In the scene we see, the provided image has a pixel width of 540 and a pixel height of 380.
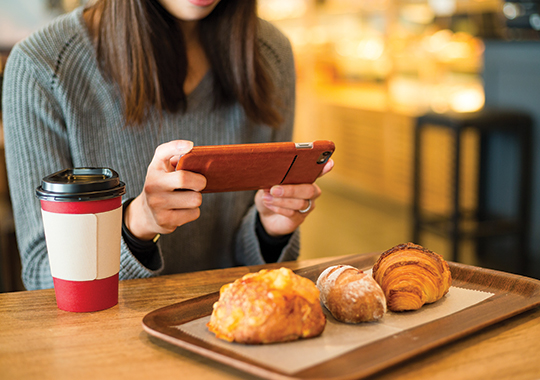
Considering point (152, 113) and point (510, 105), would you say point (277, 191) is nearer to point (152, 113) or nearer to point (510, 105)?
point (152, 113)

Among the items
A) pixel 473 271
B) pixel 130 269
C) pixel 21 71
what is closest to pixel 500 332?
pixel 473 271

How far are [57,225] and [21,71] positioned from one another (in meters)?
0.53

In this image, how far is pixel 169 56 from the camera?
121 cm

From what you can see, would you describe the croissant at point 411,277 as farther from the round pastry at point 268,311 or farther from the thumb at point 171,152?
the thumb at point 171,152

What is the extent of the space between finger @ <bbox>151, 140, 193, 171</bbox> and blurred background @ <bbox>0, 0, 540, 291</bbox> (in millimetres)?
1471

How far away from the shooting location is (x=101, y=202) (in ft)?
2.38

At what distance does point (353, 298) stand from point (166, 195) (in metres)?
0.34

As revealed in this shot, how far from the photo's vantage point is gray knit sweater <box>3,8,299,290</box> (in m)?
1.08

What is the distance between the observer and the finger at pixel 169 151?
78 cm

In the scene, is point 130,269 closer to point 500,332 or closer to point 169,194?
point 169,194

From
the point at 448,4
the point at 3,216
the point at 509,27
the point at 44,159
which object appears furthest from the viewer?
the point at 448,4

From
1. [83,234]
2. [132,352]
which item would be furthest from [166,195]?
[132,352]

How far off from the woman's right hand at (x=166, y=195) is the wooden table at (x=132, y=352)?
0.16 meters

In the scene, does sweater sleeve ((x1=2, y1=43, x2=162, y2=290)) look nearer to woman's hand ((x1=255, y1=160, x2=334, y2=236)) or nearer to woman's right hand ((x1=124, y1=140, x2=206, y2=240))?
woman's right hand ((x1=124, y1=140, x2=206, y2=240))
